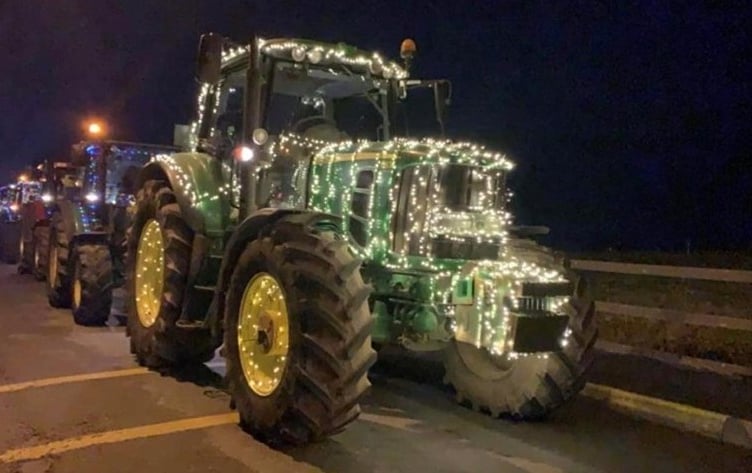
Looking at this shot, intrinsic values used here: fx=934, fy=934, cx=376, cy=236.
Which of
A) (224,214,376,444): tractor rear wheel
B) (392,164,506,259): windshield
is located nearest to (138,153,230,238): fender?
(224,214,376,444): tractor rear wheel

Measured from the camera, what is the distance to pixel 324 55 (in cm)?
907

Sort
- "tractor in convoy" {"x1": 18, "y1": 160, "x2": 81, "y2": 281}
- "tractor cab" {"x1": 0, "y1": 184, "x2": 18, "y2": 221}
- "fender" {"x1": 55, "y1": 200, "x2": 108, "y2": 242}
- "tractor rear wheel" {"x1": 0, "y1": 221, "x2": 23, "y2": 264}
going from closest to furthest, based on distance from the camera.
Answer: "fender" {"x1": 55, "y1": 200, "x2": 108, "y2": 242}
"tractor in convoy" {"x1": 18, "y1": 160, "x2": 81, "y2": 281}
"tractor rear wheel" {"x1": 0, "y1": 221, "x2": 23, "y2": 264}
"tractor cab" {"x1": 0, "y1": 184, "x2": 18, "y2": 221}

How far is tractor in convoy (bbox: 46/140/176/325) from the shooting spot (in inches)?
519

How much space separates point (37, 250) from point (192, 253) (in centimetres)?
1081

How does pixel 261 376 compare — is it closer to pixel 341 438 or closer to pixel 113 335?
pixel 341 438

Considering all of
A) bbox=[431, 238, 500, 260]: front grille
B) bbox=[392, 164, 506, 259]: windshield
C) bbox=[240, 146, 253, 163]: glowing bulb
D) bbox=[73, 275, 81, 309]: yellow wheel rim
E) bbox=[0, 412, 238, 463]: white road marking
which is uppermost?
bbox=[240, 146, 253, 163]: glowing bulb

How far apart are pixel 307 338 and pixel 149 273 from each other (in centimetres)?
404

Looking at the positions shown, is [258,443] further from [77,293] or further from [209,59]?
[77,293]

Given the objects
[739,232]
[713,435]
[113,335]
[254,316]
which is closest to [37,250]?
[113,335]

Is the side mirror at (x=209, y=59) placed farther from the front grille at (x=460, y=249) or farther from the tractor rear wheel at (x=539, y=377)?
the tractor rear wheel at (x=539, y=377)

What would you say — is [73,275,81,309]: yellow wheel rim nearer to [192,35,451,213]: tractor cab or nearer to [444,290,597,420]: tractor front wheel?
[192,35,451,213]: tractor cab

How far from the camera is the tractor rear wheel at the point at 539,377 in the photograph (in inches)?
314

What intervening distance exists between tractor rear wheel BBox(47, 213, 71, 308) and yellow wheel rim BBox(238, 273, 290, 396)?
7.66m

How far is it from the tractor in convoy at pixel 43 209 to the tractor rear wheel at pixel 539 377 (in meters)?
9.23
